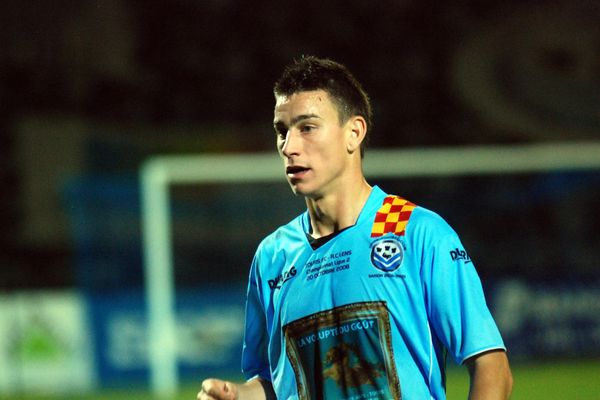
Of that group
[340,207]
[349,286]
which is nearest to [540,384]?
[340,207]

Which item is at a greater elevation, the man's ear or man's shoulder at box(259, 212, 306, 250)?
the man's ear

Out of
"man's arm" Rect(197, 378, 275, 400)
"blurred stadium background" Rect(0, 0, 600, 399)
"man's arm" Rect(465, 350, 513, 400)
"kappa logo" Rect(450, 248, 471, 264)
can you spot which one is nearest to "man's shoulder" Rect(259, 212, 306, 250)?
"man's arm" Rect(197, 378, 275, 400)

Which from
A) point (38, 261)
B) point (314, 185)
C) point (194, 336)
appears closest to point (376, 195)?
point (314, 185)

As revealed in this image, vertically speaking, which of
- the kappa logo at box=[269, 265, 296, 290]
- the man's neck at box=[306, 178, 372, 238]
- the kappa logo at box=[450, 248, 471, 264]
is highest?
the man's neck at box=[306, 178, 372, 238]

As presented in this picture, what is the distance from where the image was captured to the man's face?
2.99m

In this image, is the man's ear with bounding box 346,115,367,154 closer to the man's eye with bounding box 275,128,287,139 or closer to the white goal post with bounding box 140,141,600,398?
the man's eye with bounding box 275,128,287,139

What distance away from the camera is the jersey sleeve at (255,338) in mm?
3242

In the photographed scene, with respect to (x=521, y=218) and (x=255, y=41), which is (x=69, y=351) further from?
(x=255, y=41)

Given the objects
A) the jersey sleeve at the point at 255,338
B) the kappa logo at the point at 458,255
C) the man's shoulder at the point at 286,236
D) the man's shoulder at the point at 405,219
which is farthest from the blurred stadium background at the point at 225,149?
the kappa logo at the point at 458,255

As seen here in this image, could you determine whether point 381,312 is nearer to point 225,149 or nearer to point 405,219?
point 405,219

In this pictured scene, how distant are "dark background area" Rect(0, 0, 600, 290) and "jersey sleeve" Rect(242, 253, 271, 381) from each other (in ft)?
36.2

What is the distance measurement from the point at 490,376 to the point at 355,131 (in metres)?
0.79

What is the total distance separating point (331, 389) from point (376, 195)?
1.83 ft

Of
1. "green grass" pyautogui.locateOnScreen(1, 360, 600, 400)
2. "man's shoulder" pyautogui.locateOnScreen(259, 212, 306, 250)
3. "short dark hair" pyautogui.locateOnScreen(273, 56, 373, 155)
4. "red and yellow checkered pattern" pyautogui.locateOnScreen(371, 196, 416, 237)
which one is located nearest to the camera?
"red and yellow checkered pattern" pyautogui.locateOnScreen(371, 196, 416, 237)
